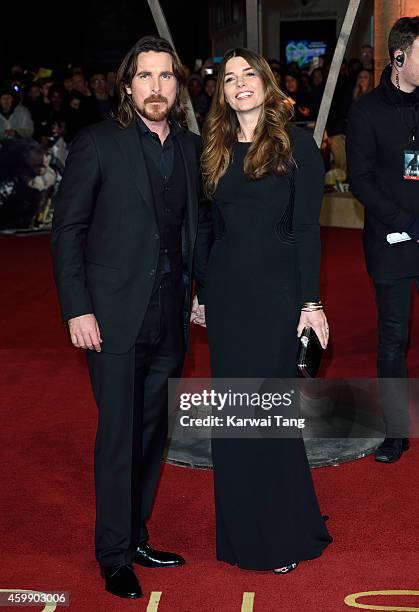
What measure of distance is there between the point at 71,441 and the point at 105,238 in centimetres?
187

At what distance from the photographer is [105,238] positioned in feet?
10.9

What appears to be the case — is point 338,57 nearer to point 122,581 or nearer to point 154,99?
point 154,99

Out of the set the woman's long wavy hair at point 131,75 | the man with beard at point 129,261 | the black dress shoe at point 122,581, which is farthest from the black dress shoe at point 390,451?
the woman's long wavy hair at point 131,75

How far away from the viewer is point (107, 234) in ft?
10.9

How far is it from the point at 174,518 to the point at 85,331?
1084mm

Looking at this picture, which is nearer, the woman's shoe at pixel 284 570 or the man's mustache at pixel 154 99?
the man's mustache at pixel 154 99

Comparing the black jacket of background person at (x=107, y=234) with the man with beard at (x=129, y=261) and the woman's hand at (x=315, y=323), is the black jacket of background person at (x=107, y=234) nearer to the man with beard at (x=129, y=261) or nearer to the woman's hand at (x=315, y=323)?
the man with beard at (x=129, y=261)

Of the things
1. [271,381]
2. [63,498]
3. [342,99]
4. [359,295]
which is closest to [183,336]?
[271,381]

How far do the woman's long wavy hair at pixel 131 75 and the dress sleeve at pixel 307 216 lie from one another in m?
0.44

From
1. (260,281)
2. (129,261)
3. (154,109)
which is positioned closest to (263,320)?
(260,281)

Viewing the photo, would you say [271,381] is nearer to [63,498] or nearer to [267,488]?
[267,488]

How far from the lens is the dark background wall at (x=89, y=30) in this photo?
24.8 metres

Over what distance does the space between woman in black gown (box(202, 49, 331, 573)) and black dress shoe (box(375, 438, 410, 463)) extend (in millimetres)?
1051

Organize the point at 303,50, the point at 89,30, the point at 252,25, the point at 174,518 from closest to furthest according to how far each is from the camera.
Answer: the point at 174,518
the point at 252,25
the point at 303,50
the point at 89,30
